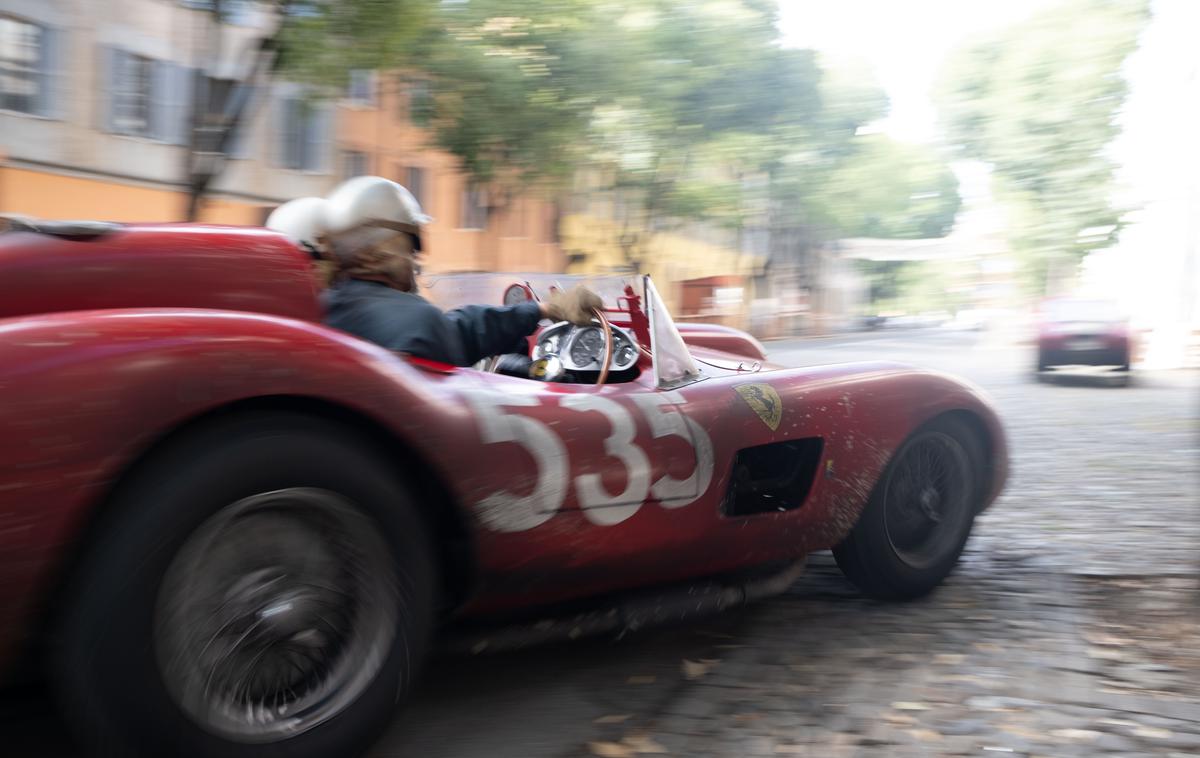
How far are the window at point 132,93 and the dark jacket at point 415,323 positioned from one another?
Answer: 19149mm

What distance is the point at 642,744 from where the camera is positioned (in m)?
2.80

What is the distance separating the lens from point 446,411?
258 cm

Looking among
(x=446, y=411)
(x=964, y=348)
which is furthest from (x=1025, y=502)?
(x=964, y=348)

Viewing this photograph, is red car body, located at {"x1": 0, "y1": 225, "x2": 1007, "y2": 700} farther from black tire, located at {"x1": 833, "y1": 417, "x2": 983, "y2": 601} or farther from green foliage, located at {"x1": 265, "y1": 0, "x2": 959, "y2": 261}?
green foliage, located at {"x1": 265, "y1": 0, "x2": 959, "y2": 261}

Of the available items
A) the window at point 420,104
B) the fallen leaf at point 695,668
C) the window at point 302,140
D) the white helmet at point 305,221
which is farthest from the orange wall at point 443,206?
the fallen leaf at point 695,668

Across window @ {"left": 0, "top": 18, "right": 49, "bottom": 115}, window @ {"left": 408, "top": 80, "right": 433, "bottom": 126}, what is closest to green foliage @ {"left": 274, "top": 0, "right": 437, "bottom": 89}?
window @ {"left": 0, "top": 18, "right": 49, "bottom": 115}

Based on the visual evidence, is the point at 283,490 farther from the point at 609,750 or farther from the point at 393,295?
the point at 609,750

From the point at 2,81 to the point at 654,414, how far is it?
60.7 feet

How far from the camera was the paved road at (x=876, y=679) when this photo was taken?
2.82 metres

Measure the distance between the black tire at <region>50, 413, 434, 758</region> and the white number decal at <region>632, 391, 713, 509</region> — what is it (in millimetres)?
744

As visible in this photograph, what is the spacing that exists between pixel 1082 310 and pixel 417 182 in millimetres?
16121

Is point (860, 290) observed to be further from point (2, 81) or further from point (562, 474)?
point (562, 474)

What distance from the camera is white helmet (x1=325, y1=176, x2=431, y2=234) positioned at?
3.17 m

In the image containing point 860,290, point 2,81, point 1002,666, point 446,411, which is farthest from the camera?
point 860,290
